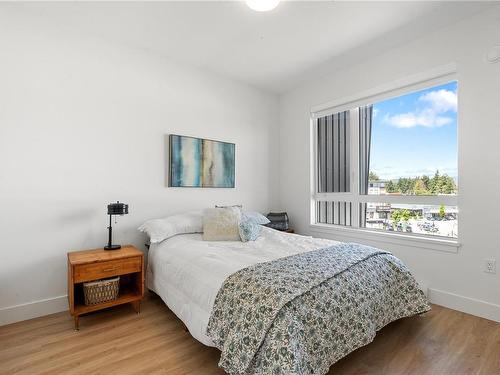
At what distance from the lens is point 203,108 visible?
3443mm

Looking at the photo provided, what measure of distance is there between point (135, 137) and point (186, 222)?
110cm

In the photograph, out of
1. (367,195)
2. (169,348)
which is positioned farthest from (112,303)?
(367,195)

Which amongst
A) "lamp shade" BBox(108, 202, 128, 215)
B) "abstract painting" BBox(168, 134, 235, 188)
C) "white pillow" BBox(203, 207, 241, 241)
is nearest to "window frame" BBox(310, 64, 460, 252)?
"abstract painting" BBox(168, 134, 235, 188)

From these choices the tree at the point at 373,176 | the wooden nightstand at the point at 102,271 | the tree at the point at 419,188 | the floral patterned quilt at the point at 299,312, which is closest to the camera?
the floral patterned quilt at the point at 299,312

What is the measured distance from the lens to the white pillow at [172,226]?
8.55 feet

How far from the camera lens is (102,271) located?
7.27 feet

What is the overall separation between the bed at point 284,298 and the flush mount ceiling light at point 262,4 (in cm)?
202

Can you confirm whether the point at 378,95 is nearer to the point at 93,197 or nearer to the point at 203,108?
the point at 203,108

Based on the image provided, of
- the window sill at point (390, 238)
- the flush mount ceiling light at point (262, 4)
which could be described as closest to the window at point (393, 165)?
the window sill at point (390, 238)

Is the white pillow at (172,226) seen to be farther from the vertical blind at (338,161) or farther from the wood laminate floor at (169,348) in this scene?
the vertical blind at (338,161)

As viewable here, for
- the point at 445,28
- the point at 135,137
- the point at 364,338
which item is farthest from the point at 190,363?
the point at 445,28

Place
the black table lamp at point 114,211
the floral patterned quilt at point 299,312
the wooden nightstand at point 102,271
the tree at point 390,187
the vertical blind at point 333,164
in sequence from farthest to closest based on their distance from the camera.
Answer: the vertical blind at point 333,164 → the tree at point 390,187 → the black table lamp at point 114,211 → the wooden nightstand at point 102,271 → the floral patterned quilt at point 299,312

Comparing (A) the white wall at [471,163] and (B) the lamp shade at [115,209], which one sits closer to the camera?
(A) the white wall at [471,163]

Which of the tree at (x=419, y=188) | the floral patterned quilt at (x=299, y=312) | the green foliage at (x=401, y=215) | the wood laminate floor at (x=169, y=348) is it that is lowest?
the wood laminate floor at (x=169, y=348)
